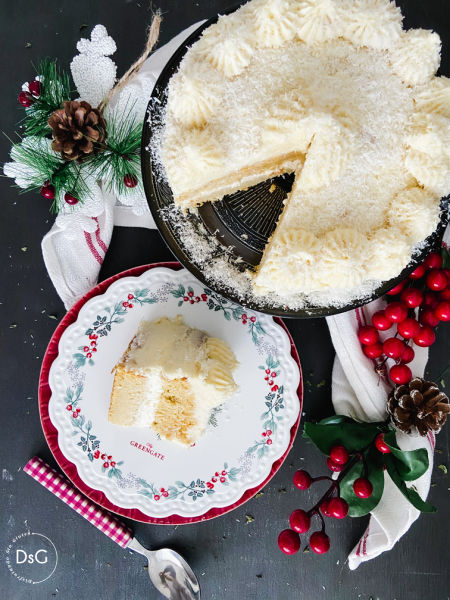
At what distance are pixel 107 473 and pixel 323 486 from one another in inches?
35.9

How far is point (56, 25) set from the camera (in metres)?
2.20

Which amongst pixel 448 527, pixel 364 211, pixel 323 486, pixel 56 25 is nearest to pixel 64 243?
pixel 56 25

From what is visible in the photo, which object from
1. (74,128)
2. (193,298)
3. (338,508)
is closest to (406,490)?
(338,508)

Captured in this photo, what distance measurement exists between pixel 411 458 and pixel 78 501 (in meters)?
1.34

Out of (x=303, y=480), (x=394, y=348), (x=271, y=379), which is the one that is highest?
(x=394, y=348)

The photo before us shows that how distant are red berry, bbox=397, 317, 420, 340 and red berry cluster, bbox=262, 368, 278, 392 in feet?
1.69

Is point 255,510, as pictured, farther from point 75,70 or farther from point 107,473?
point 75,70

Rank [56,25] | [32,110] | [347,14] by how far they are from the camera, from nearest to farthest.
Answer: [347,14], [32,110], [56,25]

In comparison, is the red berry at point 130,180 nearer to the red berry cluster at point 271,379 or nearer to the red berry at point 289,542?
the red berry cluster at point 271,379

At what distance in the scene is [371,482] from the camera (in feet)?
6.55

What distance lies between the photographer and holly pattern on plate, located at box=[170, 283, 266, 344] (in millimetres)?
2113

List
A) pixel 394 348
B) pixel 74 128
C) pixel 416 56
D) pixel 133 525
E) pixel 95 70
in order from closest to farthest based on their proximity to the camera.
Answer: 1. pixel 416 56
2. pixel 74 128
3. pixel 394 348
4. pixel 95 70
5. pixel 133 525

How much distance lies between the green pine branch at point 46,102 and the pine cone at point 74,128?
0.39ft

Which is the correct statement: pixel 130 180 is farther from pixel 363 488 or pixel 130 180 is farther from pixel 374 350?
pixel 363 488
